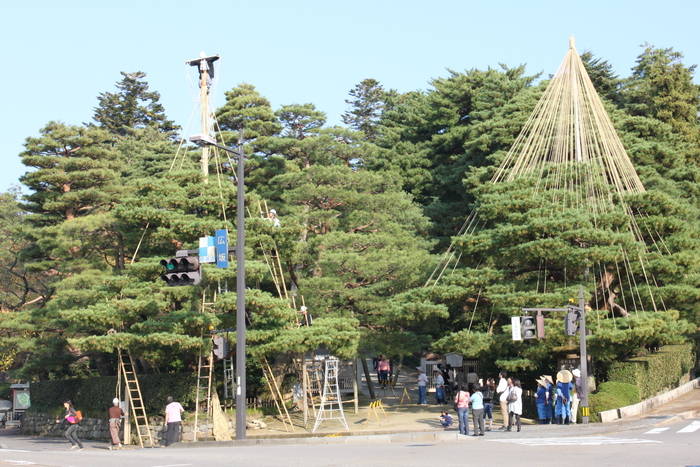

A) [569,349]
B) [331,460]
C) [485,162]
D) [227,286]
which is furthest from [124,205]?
[485,162]

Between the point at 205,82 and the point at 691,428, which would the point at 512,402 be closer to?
the point at 691,428

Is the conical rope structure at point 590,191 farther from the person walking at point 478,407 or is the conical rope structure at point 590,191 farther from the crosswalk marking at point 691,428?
the person walking at point 478,407

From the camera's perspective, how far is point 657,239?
26.1 m

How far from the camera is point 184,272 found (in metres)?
16.5

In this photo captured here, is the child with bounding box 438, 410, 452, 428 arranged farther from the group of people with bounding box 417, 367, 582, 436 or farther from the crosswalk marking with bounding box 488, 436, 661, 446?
the crosswalk marking with bounding box 488, 436, 661, 446

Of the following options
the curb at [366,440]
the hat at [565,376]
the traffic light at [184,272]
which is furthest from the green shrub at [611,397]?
the traffic light at [184,272]

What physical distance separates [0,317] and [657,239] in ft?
93.2

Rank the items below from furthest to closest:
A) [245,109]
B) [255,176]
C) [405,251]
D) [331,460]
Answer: [245,109] → [255,176] → [405,251] → [331,460]

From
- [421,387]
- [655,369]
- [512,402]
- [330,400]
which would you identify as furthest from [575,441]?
[421,387]

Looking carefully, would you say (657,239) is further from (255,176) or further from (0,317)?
(0,317)

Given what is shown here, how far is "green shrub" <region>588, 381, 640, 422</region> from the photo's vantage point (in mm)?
22188

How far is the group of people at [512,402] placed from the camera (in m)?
18.8

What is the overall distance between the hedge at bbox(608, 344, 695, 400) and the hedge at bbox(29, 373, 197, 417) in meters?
15.6

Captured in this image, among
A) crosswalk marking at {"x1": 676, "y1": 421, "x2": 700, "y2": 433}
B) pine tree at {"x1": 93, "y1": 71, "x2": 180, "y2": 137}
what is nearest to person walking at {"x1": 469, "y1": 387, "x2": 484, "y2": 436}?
crosswalk marking at {"x1": 676, "y1": 421, "x2": 700, "y2": 433}
